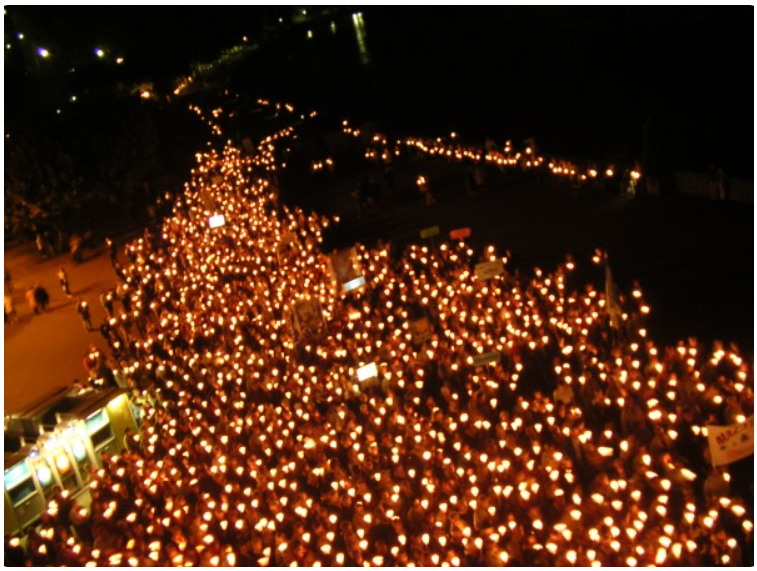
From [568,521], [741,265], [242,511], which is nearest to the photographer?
[568,521]

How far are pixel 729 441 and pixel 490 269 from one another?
550 cm

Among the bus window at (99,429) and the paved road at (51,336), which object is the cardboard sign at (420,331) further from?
the paved road at (51,336)

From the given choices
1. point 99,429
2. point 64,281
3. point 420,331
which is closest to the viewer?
point 99,429

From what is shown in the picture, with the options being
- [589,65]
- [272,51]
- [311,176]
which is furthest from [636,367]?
[272,51]

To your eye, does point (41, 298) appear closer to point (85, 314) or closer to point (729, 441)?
point (85, 314)

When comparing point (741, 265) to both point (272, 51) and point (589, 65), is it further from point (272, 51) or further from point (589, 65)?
point (272, 51)

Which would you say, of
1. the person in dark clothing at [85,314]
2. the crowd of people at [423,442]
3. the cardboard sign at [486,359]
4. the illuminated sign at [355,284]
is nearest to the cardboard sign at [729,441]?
the crowd of people at [423,442]

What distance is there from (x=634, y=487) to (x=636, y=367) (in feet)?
6.63

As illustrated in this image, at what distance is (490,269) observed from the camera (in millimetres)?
12570

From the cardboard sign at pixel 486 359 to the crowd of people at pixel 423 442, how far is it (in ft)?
0.18

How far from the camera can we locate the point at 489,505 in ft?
25.4

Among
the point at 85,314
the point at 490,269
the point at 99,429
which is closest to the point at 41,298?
the point at 85,314

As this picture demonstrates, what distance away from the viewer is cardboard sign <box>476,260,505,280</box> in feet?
41.1

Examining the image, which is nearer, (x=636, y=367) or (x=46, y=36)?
(x=636, y=367)
